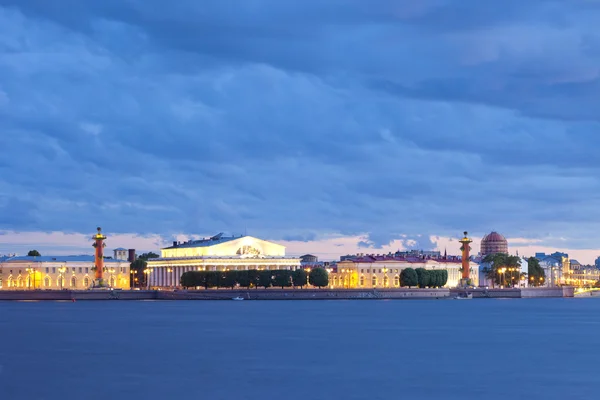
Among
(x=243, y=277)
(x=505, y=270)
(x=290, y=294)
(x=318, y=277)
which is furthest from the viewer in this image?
(x=505, y=270)

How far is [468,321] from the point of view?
79.8 metres

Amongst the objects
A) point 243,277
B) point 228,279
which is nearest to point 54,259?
point 228,279

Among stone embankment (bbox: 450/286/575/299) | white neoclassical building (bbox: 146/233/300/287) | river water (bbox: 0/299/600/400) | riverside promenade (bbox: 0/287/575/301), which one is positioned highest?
white neoclassical building (bbox: 146/233/300/287)

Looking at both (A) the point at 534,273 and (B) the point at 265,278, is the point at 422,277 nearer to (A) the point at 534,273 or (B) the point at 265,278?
(B) the point at 265,278

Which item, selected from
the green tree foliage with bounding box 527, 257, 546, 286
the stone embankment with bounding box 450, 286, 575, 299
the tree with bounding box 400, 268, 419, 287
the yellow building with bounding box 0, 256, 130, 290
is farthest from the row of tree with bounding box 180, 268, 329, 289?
the green tree foliage with bounding box 527, 257, 546, 286

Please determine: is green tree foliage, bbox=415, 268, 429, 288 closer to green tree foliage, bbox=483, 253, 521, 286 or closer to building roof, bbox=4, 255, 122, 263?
green tree foliage, bbox=483, 253, 521, 286

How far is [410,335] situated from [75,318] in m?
30.1

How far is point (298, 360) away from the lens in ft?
158

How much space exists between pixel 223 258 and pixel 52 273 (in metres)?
24.9

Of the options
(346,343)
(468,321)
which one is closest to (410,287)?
(468,321)

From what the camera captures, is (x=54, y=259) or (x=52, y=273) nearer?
(x=52, y=273)

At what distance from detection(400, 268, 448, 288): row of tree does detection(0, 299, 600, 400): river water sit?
67.2 meters

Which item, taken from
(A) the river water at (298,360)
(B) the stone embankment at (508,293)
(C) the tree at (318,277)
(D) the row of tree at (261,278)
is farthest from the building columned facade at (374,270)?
(A) the river water at (298,360)

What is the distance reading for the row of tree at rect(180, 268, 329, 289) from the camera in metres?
141
